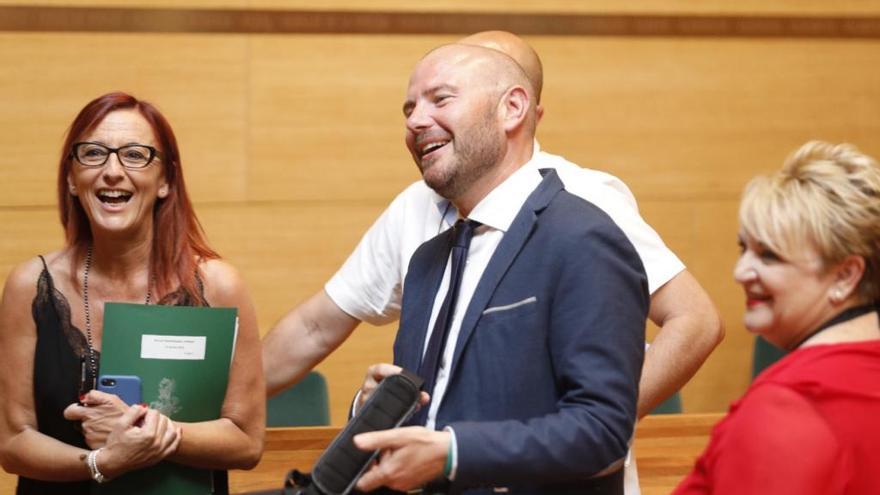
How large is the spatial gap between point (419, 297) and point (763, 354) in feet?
9.08

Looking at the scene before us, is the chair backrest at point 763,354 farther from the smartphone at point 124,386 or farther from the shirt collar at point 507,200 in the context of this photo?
the smartphone at point 124,386

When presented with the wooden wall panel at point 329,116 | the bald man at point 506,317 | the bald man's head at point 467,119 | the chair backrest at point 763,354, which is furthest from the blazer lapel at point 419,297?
the chair backrest at point 763,354

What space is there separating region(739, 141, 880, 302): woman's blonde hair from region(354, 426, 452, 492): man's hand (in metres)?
0.55

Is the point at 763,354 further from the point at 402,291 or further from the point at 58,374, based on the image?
the point at 58,374

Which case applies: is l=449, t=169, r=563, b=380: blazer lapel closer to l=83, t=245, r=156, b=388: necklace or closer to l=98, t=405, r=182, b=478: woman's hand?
l=98, t=405, r=182, b=478: woman's hand

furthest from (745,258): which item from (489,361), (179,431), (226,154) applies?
(226,154)

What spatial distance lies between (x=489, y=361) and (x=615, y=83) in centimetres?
297

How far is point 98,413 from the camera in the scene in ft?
7.45

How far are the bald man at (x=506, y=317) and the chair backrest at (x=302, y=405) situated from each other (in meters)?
1.51

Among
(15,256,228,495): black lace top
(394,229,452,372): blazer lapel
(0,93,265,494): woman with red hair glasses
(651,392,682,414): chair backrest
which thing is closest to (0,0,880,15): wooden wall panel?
(651,392,682,414): chair backrest

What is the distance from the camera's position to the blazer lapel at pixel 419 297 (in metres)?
2.17

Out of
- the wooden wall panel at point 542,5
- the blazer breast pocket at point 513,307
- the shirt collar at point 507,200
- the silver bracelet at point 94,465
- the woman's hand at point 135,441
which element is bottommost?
the silver bracelet at point 94,465

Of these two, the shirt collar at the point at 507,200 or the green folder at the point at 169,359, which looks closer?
the shirt collar at the point at 507,200

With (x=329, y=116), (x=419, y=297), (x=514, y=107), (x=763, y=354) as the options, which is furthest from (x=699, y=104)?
(x=419, y=297)
